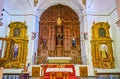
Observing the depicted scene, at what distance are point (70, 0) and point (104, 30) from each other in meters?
4.56

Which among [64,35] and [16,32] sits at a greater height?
[16,32]

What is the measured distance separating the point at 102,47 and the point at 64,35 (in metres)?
3.73

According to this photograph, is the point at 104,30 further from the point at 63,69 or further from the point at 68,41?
the point at 63,69

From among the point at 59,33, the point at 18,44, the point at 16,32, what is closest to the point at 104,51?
the point at 59,33

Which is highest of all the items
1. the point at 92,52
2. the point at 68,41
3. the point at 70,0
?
the point at 70,0

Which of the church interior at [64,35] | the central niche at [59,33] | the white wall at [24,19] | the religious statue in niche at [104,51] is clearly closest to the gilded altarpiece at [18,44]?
the church interior at [64,35]

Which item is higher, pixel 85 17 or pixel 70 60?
pixel 85 17

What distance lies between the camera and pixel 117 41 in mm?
13930

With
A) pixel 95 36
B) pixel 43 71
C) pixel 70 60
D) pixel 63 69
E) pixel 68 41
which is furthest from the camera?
pixel 68 41

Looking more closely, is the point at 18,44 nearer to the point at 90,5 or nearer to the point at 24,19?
the point at 24,19

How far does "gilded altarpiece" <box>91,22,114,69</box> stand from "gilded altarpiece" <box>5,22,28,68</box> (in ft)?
19.1

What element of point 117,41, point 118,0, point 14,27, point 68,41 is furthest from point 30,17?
point 118,0

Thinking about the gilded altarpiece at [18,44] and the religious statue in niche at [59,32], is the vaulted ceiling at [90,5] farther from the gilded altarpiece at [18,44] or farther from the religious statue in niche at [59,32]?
the religious statue in niche at [59,32]

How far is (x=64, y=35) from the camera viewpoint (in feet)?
53.1
